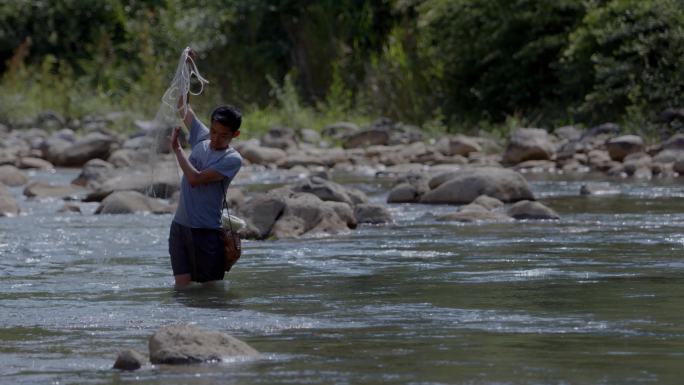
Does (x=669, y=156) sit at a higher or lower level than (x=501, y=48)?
lower

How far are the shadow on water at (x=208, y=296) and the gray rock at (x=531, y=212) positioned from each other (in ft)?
15.5

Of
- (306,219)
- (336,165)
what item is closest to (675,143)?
(336,165)

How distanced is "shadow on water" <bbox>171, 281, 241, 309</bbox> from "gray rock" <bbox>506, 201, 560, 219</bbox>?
15.5 ft

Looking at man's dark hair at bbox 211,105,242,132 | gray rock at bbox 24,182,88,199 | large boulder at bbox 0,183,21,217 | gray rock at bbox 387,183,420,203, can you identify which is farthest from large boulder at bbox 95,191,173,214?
man's dark hair at bbox 211,105,242,132

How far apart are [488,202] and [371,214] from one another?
4.86 ft

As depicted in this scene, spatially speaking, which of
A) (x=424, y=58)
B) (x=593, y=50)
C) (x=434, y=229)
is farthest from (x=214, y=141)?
(x=424, y=58)

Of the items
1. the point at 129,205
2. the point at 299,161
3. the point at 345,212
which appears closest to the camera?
the point at 345,212

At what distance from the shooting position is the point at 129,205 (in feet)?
50.4

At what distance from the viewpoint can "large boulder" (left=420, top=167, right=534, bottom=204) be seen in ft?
51.0

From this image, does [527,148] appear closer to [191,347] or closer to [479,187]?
[479,187]

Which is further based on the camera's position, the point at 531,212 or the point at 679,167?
the point at 679,167

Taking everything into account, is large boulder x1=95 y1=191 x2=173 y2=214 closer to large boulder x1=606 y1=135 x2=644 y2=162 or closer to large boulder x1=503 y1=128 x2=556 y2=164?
large boulder x1=503 y1=128 x2=556 y2=164

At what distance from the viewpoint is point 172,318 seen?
8.31 m

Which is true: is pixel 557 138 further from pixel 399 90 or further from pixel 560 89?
pixel 399 90
